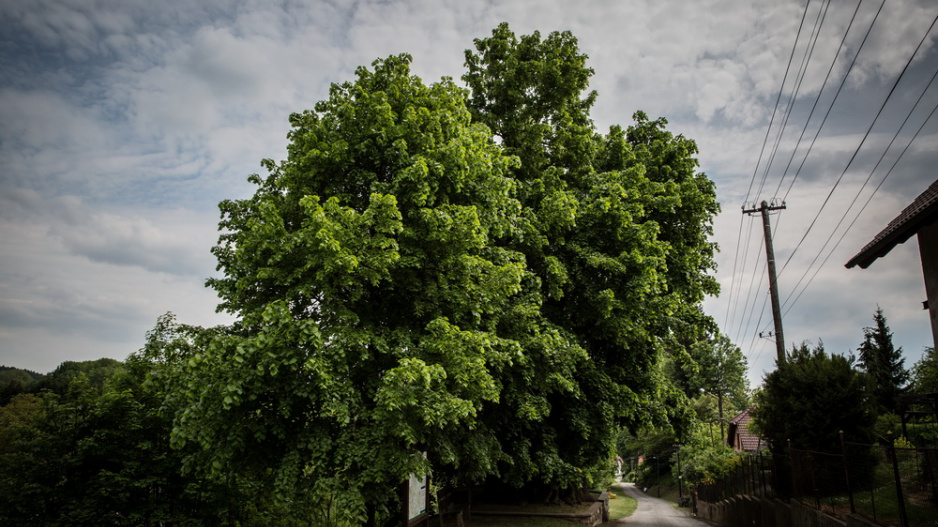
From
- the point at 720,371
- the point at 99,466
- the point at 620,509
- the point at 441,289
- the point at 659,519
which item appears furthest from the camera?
the point at 720,371

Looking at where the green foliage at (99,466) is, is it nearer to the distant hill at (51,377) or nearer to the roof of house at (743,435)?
the distant hill at (51,377)

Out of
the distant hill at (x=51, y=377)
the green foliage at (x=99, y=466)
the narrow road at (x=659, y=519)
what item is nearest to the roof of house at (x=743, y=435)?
the narrow road at (x=659, y=519)

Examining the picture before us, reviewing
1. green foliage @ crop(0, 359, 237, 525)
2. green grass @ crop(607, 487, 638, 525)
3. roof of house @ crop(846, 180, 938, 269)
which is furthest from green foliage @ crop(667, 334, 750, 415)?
green foliage @ crop(0, 359, 237, 525)

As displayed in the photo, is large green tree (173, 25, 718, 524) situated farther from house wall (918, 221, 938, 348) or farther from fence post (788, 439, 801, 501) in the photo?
house wall (918, 221, 938, 348)

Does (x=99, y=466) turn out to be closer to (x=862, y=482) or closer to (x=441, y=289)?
(x=441, y=289)

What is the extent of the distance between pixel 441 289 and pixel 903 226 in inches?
360

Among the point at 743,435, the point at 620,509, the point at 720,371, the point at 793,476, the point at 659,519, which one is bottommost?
the point at 620,509

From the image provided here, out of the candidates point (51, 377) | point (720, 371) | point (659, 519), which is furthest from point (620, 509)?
point (51, 377)

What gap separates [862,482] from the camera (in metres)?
10.9

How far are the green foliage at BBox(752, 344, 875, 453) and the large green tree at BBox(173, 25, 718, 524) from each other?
10.3ft

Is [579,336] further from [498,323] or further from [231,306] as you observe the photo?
[231,306]

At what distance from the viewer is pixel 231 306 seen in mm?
11906

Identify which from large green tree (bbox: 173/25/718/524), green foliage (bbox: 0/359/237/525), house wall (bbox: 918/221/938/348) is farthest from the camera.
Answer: house wall (bbox: 918/221/938/348)

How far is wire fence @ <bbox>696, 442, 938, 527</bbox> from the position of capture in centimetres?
870
